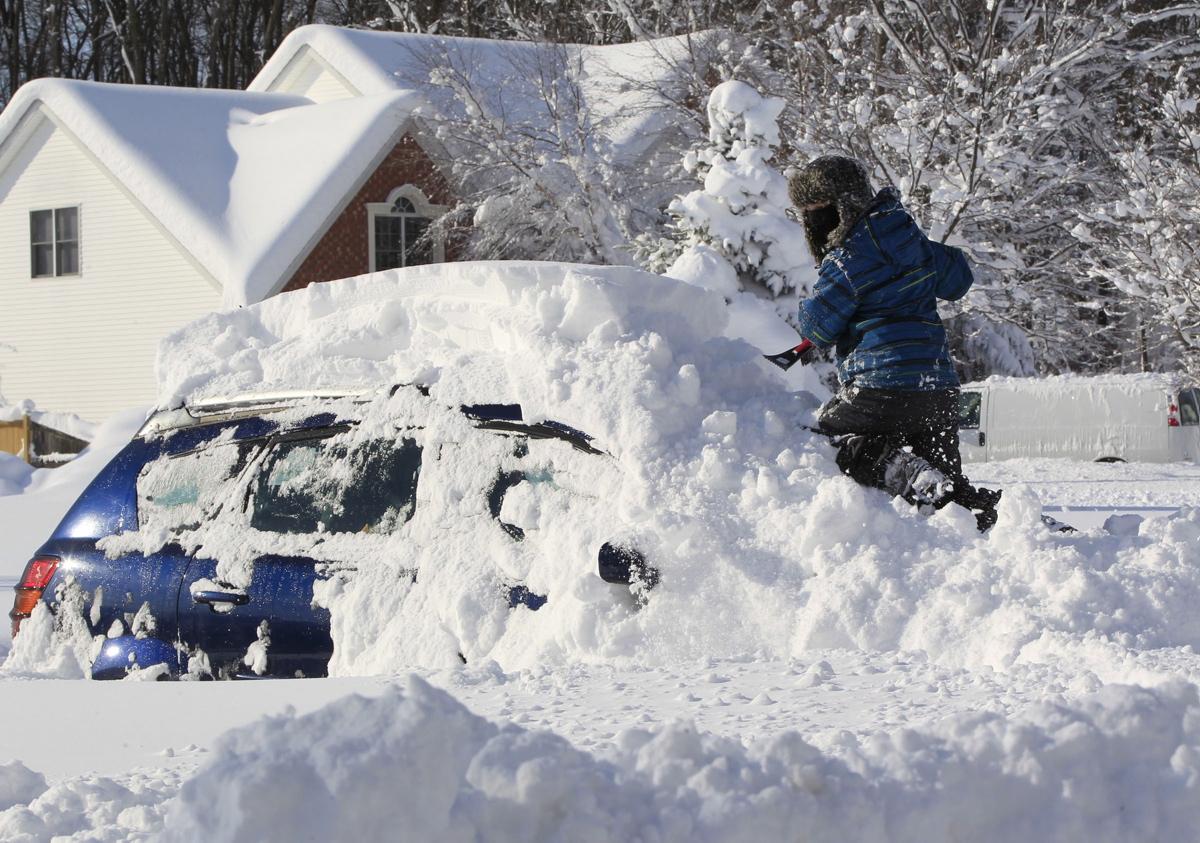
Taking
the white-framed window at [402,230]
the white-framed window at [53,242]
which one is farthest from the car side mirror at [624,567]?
the white-framed window at [53,242]

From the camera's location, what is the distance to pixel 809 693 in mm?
4059

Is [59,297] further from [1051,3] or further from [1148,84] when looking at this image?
[1148,84]

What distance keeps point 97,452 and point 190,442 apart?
14.8 m

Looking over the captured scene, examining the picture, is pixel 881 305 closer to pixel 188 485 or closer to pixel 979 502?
pixel 979 502

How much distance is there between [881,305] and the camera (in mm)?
5637

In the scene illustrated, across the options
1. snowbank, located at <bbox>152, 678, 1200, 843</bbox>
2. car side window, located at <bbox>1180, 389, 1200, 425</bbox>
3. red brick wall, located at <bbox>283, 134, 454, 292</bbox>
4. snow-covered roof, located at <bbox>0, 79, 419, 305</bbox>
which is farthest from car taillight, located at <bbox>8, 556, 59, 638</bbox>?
car side window, located at <bbox>1180, 389, 1200, 425</bbox>

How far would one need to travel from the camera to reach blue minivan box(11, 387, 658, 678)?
5344 mm

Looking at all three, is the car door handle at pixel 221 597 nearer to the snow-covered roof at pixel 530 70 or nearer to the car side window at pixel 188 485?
the car side window at pixel 188 485

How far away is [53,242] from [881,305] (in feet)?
74.8

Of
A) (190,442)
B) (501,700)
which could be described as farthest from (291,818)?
(190,442)

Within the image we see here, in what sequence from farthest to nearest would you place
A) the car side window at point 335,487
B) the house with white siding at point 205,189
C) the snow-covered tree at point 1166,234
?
the house with white siding at point 205,189, the snow-covered tree at point 1166,234, the car side window at point 335,487

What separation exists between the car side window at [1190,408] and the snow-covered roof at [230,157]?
12175 millimetres

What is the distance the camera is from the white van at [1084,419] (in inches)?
804

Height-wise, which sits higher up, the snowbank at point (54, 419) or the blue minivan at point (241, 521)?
the snowbank at point (54, 419)
